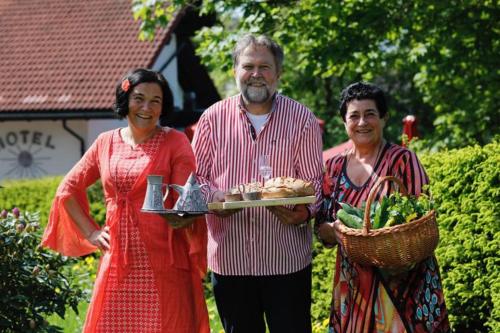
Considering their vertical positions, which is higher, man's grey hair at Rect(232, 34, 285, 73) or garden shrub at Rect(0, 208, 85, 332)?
man's grey hair at Rect(232, 34, 285, 73)

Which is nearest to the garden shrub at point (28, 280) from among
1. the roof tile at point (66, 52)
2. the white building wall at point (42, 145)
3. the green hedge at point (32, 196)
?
the green hedge at point (32, 196)

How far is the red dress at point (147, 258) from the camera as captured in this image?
16.1ft

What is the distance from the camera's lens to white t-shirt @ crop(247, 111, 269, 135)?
490 centimetres

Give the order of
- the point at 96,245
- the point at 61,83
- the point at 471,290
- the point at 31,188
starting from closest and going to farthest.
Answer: the point at 96,245
the point at 471,290
the point at 31,188
the point at 61,83

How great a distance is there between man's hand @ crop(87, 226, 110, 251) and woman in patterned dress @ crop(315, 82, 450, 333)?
1145 mm

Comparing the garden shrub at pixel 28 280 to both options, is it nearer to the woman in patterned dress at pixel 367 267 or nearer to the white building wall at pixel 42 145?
the woman in patterned dress at pixel 367 267

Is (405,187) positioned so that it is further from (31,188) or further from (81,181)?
(31,188)

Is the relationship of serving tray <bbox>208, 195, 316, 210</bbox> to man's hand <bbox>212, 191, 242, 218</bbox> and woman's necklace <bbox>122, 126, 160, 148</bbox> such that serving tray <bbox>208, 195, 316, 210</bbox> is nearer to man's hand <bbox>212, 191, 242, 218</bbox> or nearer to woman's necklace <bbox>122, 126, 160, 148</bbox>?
man's hand <bbox>212, 191, 242, 218</bbox>

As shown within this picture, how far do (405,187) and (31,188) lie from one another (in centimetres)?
1102

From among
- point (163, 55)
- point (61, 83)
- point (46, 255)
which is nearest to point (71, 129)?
point (61, 83)

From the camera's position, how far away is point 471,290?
19.4 ft

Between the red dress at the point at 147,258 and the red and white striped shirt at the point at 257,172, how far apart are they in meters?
0.13

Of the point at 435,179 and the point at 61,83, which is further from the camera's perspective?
the point at 61,83

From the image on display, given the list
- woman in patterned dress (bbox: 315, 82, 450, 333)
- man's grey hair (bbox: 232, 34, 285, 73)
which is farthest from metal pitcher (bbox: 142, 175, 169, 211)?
woman in patterned dress (bbox: 315, 82, 450, 333)
